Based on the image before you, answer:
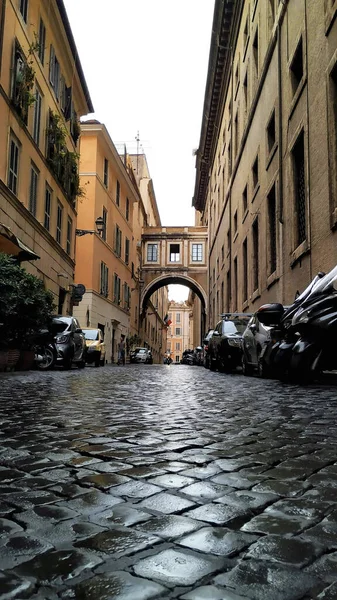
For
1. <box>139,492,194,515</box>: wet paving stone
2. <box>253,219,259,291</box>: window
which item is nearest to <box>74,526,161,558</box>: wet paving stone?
<box>139,492,194,515</box>: wet paving stone

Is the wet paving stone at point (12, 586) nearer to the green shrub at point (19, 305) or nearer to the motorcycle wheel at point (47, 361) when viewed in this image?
the green shrub at point (19, 305)

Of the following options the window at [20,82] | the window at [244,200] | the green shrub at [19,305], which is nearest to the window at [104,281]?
the window at [244,200]

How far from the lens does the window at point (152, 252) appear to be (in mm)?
52469

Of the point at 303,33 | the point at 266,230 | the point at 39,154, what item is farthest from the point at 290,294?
the point at 39,154

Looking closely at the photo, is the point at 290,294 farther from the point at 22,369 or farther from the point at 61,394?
the point at 61,394

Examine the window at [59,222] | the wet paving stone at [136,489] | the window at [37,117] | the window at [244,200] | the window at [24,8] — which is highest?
the window at [24,8]

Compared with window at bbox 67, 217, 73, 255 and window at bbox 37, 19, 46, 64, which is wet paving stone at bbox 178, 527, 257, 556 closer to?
window at bbox 37, 19, 46, 64

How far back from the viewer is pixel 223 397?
23.3 feet

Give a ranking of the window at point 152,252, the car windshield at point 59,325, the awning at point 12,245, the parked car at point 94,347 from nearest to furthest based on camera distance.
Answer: the awning at point 12,245 → the car windshield at point 59,325 → the parked car at point 94,347 → the window at point 152,252

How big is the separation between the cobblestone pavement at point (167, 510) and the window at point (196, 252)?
47974 mm

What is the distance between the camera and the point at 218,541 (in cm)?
171

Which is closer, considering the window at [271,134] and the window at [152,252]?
the window at [271,134]

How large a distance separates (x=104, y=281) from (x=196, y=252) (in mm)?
19692

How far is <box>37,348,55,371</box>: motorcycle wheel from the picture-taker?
1575 cm
